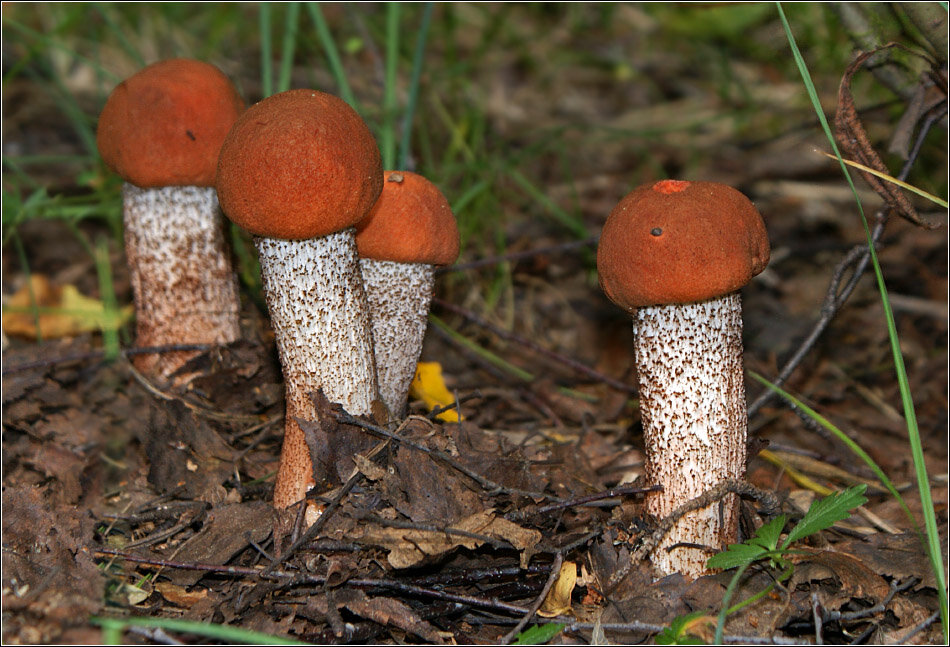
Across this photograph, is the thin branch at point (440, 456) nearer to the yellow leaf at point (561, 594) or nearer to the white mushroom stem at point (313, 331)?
the white mushroom stem at point (313, 331)

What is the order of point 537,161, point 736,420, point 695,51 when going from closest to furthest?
point 736,420
point 537,161
point 695,51

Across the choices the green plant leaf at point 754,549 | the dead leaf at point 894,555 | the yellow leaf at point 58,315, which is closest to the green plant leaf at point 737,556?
the green plant leaf at point 754,549

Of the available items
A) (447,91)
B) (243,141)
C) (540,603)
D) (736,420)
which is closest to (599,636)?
(540,603)

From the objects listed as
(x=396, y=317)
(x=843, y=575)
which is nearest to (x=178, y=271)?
(x=396, y=317)

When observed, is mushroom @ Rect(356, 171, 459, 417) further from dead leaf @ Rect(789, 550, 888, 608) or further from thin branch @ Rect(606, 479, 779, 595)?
dead leaf @ Rect(789, 550, 888, 608)

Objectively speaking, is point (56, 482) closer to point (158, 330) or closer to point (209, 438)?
point (209, 438)

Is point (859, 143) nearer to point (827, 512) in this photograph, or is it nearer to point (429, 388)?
point (827, 512)
